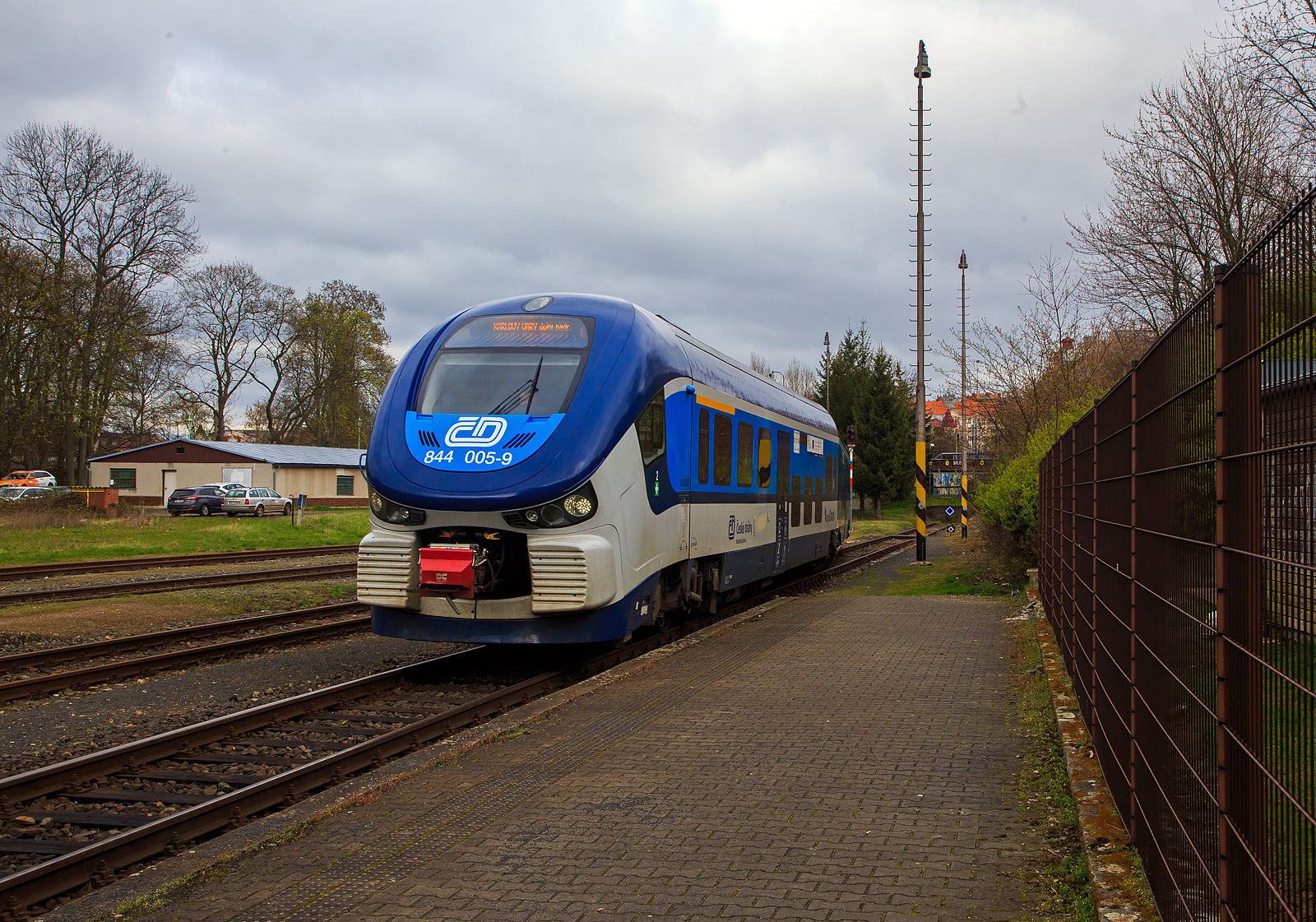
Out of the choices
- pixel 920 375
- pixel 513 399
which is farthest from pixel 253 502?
pixel 513 399

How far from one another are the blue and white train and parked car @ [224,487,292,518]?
1534 inches

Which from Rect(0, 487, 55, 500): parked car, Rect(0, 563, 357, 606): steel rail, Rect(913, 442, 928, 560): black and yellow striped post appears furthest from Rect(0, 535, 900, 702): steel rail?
Rect(0, 487, 55, 500): parked car

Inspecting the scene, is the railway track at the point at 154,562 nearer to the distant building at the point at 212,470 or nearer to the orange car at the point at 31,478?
the distant building at the point at 212,470

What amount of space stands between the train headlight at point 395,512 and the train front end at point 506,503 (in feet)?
0.05

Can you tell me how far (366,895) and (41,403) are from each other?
40.2 m

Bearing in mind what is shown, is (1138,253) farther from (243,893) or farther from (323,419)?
(323,419)

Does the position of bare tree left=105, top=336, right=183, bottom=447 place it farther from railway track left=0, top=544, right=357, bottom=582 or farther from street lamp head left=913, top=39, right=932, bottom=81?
street lamp head left=913, top=39, right=932, bottom=81

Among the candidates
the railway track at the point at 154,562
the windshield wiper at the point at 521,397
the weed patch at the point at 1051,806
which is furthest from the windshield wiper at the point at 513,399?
the railway track at the point at 154,562

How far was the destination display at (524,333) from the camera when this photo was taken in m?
9.72

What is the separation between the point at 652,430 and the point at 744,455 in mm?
3668

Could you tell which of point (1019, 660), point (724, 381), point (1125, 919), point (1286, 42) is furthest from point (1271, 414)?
point (1286, 42)

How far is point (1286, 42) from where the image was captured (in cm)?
1664

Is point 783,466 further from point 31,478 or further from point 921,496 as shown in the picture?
point 31,478

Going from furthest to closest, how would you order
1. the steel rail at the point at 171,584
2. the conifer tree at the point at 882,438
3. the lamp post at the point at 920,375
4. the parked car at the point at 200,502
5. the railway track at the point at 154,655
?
the conifer tree at the point at 882,438
the parked car at the point at 200,502
the lamp post at the point at 920,375
the steel rail at the point at 171,584
the railway track at the point at 154,655
